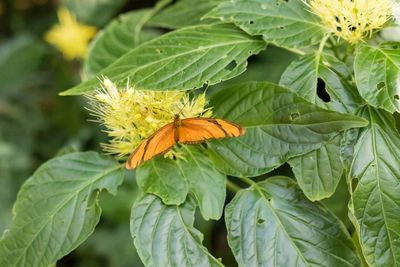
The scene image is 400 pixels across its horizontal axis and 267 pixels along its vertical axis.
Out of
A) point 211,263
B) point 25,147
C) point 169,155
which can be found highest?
point 169,155

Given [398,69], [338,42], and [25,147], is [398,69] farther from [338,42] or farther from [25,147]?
[25,147]

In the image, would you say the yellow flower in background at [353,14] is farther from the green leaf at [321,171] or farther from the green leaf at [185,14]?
the green leaf at [185,14]

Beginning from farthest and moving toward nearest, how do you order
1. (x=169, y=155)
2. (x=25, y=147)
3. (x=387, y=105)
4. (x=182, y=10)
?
(x=25, y=147)
(x=182, y=10)
(x=169, y=155)
(x=387, y=105)

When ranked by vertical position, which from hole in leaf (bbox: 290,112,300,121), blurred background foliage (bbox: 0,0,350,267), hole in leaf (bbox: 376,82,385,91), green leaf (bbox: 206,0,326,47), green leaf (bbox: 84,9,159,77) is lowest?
blurred background foliage (bbox: 0,0,350,267)

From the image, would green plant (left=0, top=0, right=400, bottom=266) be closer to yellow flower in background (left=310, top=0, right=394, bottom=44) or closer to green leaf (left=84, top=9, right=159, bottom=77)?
yellow flower in background (left=310, top=0, right=394, bottom=44)

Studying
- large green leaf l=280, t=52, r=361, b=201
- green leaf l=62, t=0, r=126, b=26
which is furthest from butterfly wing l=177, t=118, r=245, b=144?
green leaf l=62, t=0, r=126, b=26

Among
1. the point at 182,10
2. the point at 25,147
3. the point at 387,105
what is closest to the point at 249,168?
the point at 387,105
